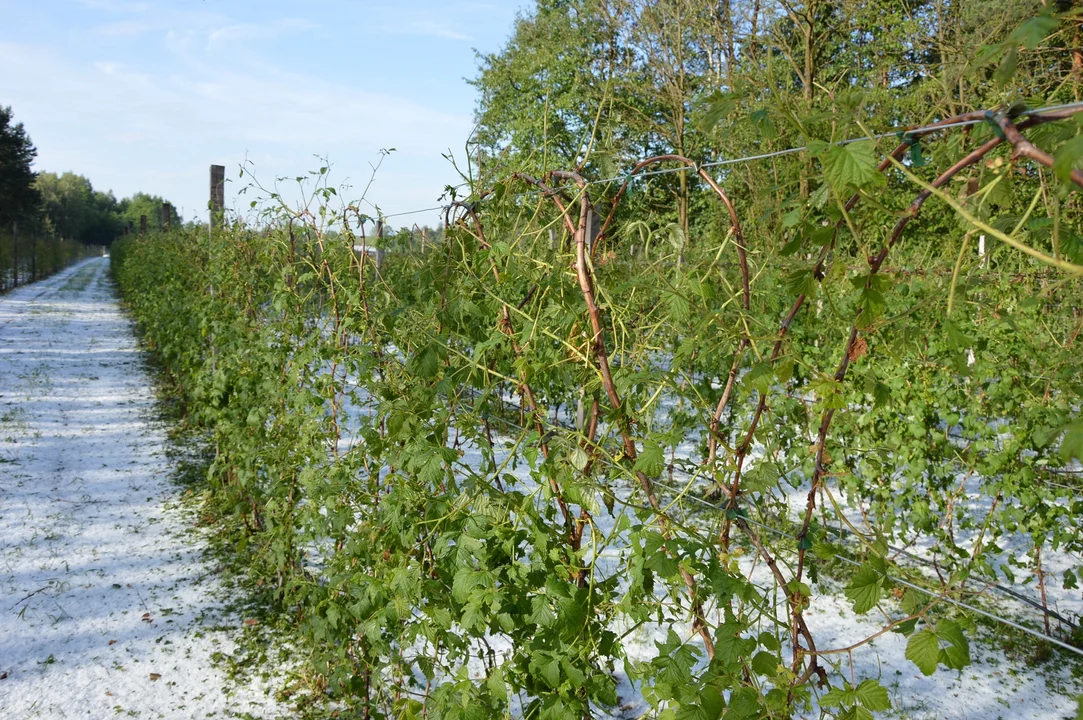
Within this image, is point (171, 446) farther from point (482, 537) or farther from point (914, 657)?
point (914, 657)

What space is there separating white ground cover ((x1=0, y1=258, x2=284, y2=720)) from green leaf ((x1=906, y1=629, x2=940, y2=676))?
2.42 m

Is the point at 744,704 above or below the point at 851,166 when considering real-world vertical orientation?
below

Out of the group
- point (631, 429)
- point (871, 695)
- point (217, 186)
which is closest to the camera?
point (871, 695)

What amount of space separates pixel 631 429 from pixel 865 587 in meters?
0.66

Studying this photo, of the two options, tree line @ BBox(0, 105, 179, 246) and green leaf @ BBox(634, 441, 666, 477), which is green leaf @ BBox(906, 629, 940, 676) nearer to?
green leaf @ BBox(634, 441, 666, 477)

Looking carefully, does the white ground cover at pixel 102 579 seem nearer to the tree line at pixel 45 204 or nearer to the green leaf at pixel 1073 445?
the green leaf at pixel 1073 445

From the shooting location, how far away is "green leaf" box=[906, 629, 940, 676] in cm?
101

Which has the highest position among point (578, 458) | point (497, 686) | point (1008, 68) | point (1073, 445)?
point (1008, 68)

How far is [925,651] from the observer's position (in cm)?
102

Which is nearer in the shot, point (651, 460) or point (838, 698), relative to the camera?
point (838, 698)

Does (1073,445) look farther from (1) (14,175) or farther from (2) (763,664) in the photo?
(1) (14,175)

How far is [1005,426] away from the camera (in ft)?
10.8

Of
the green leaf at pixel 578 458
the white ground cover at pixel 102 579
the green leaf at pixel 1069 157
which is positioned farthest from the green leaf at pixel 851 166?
the white ground cover at pixel 102 579

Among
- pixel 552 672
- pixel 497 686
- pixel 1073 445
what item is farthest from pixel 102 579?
pixel 1073 445
